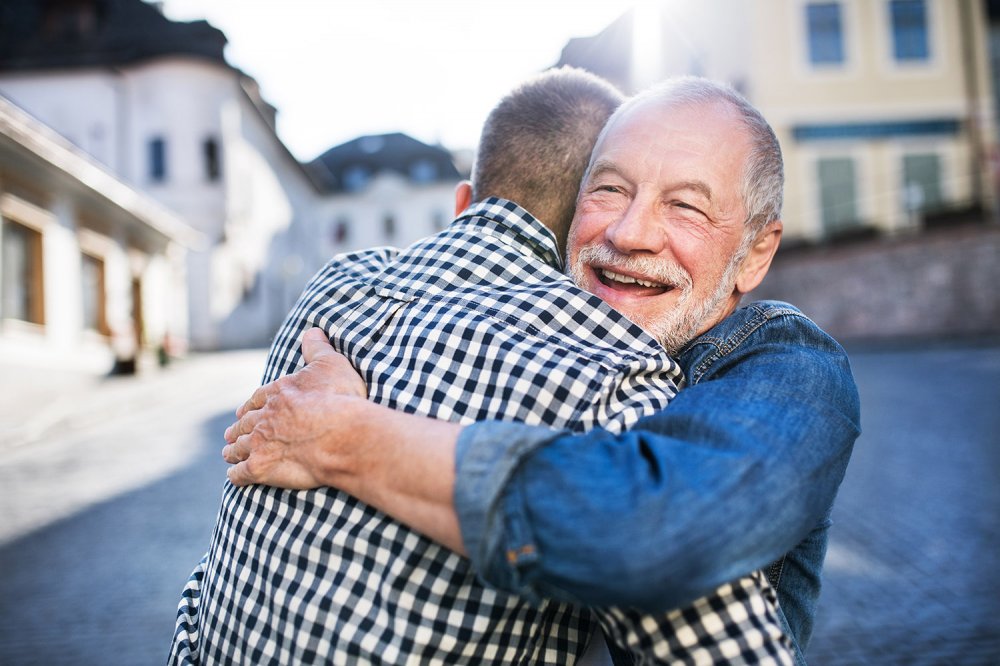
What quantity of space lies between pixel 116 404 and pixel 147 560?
29.8ft

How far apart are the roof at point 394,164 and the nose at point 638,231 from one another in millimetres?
53654

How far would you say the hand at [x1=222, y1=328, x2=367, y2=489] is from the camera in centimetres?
138

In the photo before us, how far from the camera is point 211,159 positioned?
3334 centimetres

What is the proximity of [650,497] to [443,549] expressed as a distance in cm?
38

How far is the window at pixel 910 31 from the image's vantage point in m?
21.9

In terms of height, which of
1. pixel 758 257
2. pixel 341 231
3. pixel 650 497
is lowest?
pixel 650 497

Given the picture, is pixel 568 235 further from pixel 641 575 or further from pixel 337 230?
pixel 337 230

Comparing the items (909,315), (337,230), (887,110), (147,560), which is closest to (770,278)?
(909,315)

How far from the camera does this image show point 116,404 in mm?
13789

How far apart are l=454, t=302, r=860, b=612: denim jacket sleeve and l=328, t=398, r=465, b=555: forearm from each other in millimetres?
42

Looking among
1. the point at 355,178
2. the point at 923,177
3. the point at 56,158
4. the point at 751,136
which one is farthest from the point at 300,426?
the point at 355,178

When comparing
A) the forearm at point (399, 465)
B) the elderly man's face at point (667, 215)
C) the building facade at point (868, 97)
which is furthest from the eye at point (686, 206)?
the building facade at point (868, 97)

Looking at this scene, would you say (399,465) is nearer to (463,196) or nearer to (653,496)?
(653,496)

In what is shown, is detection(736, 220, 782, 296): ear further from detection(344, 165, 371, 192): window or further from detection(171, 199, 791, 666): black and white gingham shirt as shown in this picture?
detection(344, 165, 371, 192): window
